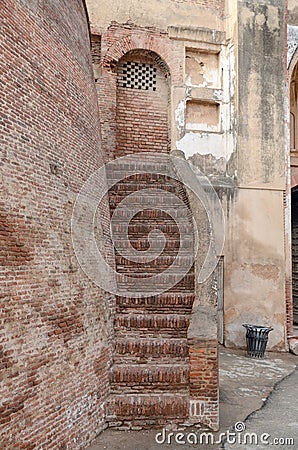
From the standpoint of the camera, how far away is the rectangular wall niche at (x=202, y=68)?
11.5 meters

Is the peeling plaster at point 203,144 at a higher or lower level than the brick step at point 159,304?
higher

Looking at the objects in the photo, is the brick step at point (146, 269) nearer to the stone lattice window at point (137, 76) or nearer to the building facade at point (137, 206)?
the building facade at point (137, 206)

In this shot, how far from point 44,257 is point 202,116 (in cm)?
784

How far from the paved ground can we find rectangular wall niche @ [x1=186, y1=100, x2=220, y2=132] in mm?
5273

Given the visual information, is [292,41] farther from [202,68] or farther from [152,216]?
[152,216]

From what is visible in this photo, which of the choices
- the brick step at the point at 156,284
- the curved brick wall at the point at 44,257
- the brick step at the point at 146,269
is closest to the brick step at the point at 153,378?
the curved brick wall at the point at 44,257

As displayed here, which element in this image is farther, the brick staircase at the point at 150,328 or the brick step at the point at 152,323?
the brick step at the point at 152,323

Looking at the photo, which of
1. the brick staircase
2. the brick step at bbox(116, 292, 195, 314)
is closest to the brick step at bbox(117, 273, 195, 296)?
the brick staircase

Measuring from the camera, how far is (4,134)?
13.6 feet

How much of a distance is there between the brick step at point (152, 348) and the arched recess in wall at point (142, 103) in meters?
5.77

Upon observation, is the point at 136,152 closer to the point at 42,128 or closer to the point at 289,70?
the point at 289,70

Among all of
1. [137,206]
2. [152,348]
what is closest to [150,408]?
[152,348]

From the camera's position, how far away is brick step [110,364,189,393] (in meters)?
5.63

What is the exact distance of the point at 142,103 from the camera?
442 inches
